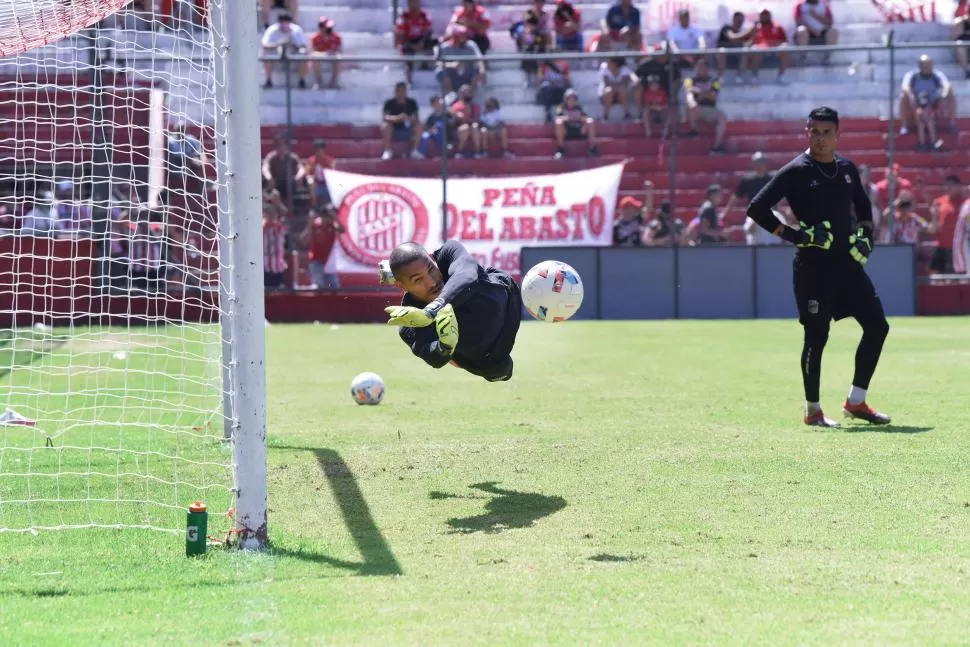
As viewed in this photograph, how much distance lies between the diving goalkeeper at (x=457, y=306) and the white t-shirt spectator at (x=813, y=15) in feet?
71.8

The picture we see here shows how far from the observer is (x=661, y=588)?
5289 mm

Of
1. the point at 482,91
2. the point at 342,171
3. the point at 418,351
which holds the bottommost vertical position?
the point at 418,351

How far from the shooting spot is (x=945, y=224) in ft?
76.1

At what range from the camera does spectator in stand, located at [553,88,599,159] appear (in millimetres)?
24797

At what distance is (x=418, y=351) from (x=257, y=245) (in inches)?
76.2

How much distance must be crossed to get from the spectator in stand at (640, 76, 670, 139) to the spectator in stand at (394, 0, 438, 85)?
5105 millimetres

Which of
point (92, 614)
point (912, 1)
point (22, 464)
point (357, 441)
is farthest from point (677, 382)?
point (912, 1)

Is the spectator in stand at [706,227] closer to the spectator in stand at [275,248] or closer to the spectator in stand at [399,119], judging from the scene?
the spectator in stand at [399,119]

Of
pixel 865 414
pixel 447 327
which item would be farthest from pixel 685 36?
pixel 447 327

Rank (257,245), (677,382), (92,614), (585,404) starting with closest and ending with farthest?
(92,614) < (257,245) < (585,404) < (677,382)

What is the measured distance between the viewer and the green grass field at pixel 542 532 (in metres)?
4.88

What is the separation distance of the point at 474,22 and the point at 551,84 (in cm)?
340

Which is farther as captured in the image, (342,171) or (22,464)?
(342,171)

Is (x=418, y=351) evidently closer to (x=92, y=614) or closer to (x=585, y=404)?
(x=92, y=614)
